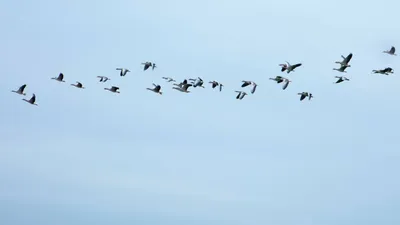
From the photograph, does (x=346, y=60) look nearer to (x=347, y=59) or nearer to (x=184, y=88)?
(x=347, y=59)

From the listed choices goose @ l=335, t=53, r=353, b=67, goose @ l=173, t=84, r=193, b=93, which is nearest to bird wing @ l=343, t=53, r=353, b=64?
goose @ l=335, t=53, r=353, b=67

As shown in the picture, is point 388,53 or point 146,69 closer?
point 388,53

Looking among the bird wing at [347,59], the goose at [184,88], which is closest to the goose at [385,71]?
the bird wing at [347,59]

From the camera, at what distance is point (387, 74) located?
9600 centimetres

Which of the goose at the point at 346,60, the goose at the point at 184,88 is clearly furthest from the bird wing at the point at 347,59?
the goose at the point at 184,88

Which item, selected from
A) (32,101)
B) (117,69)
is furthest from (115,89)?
(32,101)

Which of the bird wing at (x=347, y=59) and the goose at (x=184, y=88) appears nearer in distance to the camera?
the bird wing at (x=347, y=59)

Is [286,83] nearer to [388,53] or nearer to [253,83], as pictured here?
[253,83]

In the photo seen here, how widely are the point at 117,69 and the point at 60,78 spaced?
6.95 m

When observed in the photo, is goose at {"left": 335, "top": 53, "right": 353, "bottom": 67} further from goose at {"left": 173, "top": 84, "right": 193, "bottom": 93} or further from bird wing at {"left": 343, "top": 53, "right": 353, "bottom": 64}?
goose at {"left": 173, "top": 84, "right": 193, "bottom": 93}

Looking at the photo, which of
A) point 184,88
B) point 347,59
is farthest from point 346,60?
point 184,88

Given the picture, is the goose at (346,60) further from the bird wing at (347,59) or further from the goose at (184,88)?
the goose at (184,88)

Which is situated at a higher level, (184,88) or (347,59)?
(347,59)

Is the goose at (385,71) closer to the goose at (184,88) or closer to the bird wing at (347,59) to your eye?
the bird wing at (347,59)
